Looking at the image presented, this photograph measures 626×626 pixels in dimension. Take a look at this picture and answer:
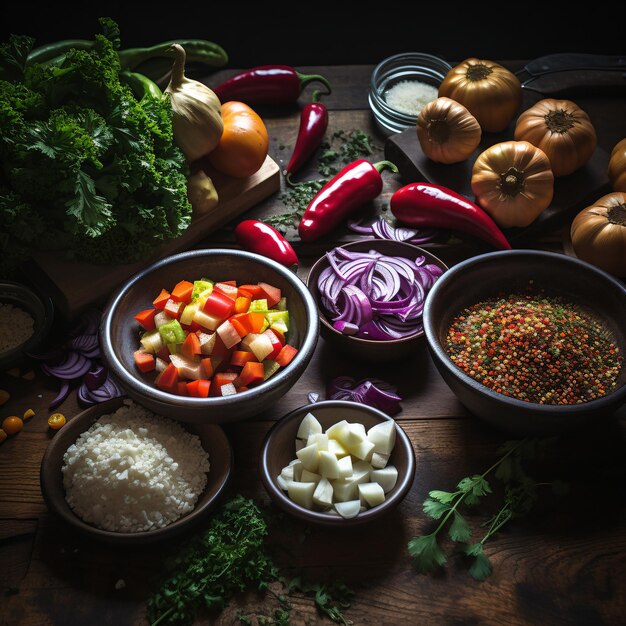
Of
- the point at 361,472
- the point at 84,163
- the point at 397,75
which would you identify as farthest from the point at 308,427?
the point at 397,75

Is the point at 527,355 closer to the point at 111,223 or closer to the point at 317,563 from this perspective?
the point at 317,563

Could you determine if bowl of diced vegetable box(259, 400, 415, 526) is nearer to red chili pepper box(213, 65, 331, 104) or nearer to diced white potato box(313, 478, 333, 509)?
diced white potato box(313, 478, 333, 509)

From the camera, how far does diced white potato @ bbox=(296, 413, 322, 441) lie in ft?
6.15

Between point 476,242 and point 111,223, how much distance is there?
1.27 m

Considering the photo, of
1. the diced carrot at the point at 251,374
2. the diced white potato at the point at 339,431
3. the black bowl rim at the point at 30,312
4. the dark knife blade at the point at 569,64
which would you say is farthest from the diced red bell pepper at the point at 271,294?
the dark knife blade at the point at 569,64

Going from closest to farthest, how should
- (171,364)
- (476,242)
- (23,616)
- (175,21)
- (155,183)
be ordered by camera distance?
(23,616) → (171,364) → (155,183) → (476,242) → (175,21)

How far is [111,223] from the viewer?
2049 mm

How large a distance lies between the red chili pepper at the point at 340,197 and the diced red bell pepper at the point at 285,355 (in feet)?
2.06

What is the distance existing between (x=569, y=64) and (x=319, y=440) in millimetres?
2110

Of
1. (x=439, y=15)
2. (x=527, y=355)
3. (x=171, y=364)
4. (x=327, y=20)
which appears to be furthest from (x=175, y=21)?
(x=527, y=355)

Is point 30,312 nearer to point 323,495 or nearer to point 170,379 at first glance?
point 170,379

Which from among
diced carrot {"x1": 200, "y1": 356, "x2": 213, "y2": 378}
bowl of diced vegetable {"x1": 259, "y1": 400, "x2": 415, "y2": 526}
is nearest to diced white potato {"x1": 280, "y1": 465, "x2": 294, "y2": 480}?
bowl of diced vegetable {"x1": 259, "y1": 400, "x2": 415, "y2": 526}

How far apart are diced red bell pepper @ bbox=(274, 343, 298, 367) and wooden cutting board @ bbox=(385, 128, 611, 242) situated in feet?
3.27

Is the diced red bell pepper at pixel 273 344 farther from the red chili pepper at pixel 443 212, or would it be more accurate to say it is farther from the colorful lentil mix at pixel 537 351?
the red chili pepper at pixel 443 212
